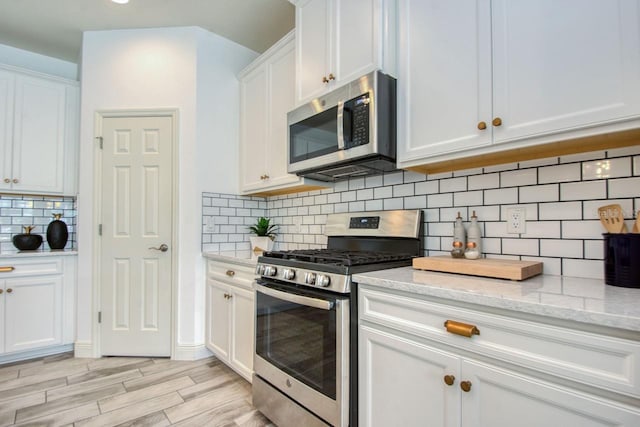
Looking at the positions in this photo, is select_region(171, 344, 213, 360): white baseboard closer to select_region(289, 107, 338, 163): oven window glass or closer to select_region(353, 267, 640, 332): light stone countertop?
select_region(289, 107, 338, 163): oven window glass

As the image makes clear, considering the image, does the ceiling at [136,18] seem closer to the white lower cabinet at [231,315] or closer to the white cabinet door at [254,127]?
the white cabinet door at [254,127]

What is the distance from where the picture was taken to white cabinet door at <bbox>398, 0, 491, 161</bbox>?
4.30 feet

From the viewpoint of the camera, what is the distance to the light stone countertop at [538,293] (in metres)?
0.79

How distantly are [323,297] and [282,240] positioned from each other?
58.9 inches

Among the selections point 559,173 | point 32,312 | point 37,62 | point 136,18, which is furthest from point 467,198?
point 37,62

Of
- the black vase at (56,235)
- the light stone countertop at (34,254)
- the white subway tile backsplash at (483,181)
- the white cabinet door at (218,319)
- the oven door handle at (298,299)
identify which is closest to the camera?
the oven door handle at (298,299)

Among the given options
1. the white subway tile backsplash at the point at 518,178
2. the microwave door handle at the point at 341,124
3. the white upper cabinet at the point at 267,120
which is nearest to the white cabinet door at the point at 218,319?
the white upper cabinet at the point at 267,120

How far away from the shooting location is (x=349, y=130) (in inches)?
Answer: 66.6

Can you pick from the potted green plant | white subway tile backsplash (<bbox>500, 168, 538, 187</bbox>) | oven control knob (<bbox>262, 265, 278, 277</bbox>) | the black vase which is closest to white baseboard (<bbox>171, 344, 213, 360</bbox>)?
the potted green plant

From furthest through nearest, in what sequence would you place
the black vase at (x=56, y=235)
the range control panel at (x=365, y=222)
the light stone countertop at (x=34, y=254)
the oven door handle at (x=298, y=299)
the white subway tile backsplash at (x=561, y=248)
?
the black vase at (x=56, y=235) → the light stone countertop at (x=34, y=254) → the range control panel at (x=365, y=222) → the oven door handle at (x=298, y=299) → the white subway tile backsplash at (x=561, y=248)

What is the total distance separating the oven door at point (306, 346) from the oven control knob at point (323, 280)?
5 centimetres

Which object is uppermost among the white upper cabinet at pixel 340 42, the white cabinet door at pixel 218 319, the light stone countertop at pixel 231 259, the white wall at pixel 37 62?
the white wall at pixel 37 62

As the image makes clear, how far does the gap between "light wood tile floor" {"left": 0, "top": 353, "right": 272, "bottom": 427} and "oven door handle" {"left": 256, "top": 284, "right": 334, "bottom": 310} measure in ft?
2.46

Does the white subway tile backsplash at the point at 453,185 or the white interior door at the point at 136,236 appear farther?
the white interior door at the point at 136,236
